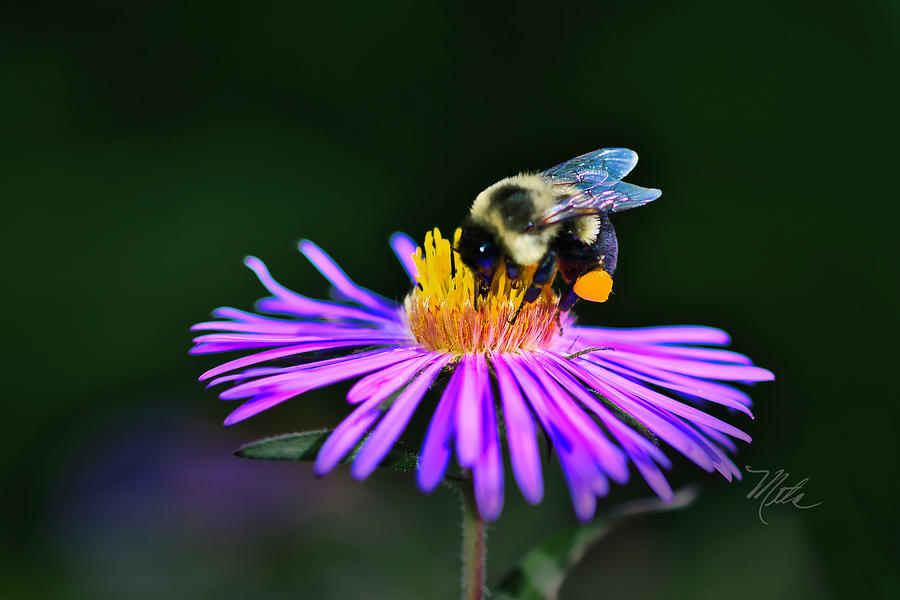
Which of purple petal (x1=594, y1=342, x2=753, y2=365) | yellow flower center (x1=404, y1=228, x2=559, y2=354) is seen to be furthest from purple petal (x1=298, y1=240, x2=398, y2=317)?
purple petal (x1=594, y1=342, x2=753, y2=365)

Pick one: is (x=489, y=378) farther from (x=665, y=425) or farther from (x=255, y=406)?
(x=255, y=406)

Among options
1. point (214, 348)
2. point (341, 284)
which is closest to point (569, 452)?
point (214, 348)

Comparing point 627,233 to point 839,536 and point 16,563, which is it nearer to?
point 839,536

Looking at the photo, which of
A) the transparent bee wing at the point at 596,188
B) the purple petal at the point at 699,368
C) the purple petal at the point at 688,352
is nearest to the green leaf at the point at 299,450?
the transparent bee wing at the point at 596,188

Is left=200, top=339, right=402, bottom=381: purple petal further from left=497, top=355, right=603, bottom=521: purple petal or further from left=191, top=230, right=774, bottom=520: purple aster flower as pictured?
left=497, top=355, right=603, bottom=521: purple petal

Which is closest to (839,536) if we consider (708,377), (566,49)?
(708,377)

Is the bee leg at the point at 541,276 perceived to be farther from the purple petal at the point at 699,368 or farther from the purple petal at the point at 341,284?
the purple petal at the point at 341,284
